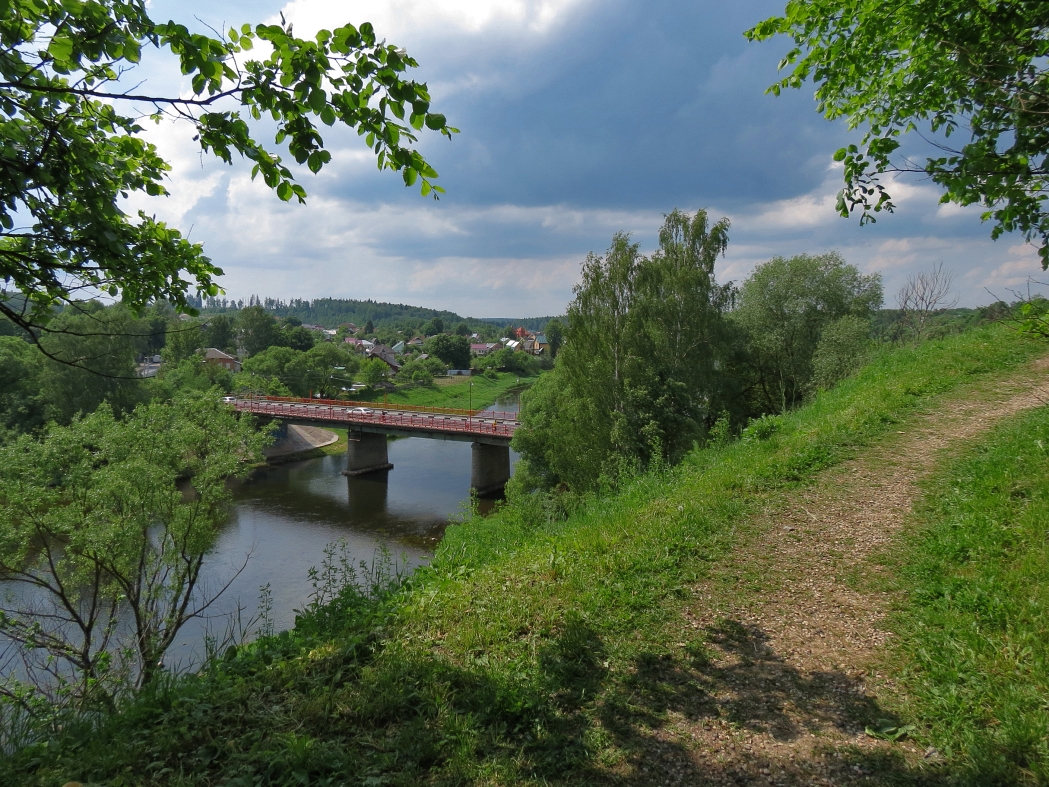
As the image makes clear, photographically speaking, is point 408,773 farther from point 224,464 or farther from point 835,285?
point 835,285

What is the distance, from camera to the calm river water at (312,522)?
62.0 feet

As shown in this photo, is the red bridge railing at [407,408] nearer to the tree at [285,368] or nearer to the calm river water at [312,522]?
the calm river water at [312,522]

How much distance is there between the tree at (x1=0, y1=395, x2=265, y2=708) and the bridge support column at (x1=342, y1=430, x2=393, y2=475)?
25313 millimetres

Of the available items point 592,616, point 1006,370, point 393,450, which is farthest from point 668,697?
point 393,450

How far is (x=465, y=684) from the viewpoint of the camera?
152 inches

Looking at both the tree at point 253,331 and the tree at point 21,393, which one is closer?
the tree at point 21,393

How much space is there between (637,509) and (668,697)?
3.60m

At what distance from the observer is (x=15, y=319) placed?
3.27 m

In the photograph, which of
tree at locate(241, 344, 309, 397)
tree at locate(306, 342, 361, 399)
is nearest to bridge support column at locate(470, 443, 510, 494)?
tree at locate(241, 344, 309, 397)

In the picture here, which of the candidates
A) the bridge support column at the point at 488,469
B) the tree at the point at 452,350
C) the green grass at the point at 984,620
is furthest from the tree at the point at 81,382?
the tree at the point at 452,350

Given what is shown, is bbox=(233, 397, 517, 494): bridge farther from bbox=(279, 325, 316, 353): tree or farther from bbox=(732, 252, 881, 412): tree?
bbox=(279, 325, 316, 353): tree

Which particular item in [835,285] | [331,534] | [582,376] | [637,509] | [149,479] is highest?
[835,285]

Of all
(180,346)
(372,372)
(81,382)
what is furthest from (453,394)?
(81,382)

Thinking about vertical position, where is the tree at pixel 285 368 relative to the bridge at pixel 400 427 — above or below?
above
